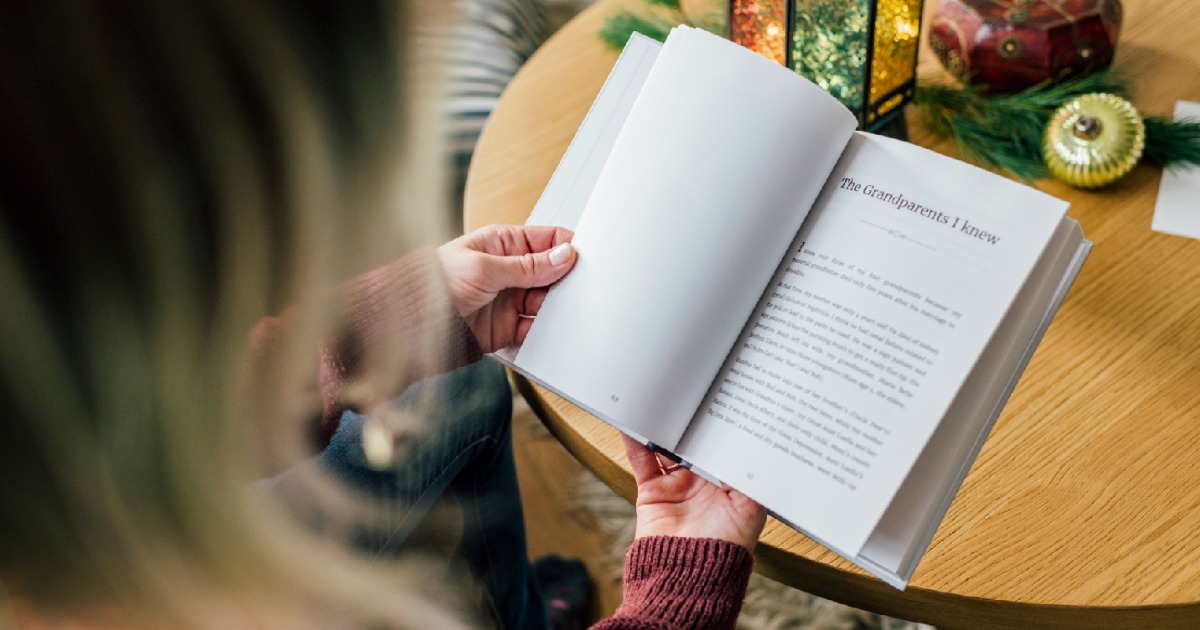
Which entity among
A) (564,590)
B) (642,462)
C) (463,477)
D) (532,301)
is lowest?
(564,590)

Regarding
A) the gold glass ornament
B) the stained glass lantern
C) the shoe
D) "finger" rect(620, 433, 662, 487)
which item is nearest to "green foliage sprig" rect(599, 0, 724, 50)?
the stained glass lantern

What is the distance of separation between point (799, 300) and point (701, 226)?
0.08m

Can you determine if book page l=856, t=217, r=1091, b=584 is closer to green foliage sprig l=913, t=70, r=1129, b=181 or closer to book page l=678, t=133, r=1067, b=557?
book page l=678, t=133, r=1067, b=557

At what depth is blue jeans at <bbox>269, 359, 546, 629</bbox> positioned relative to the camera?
71cm

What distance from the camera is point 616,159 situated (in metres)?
0.56

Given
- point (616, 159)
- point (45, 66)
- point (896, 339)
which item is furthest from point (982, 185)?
point (45, 66)

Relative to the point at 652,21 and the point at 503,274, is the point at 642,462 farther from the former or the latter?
the point at 652,21

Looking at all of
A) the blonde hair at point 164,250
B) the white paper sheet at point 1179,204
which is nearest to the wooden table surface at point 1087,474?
the white paper sheet at point 1179,204

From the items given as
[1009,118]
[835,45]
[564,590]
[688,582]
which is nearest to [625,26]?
[835,45]

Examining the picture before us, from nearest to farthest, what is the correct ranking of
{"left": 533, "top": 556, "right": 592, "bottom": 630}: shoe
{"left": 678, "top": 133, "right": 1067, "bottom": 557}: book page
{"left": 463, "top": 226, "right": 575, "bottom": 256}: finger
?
{"left": 678, "top": 133, "right": 1067, "bottom": 557}: book page < {"left": 463, "top": 226, "right": 575, "bottom": 256}: finger < {"left": 533, "top": 556, "right": 592, "bottom": 630}: shoe

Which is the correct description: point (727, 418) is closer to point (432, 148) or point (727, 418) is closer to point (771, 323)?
point (771, 323)

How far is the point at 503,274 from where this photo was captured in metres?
0.59

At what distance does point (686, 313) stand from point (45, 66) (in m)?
0.36

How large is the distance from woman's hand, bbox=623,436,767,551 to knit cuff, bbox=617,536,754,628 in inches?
0.5
